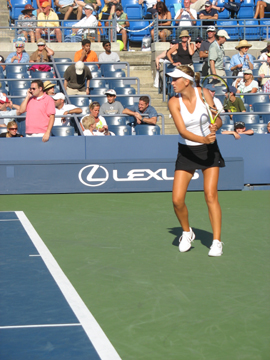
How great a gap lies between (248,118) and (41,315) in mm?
9180

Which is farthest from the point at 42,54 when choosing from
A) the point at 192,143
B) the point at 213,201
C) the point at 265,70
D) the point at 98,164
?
the point at 213,201

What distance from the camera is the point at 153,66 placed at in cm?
1661

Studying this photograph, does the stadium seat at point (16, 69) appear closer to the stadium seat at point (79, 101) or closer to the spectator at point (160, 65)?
the stadium seat at point (79, 101)

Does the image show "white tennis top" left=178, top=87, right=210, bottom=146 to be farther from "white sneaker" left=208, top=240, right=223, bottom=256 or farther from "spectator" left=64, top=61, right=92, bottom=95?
"spectator" left=64, top=61, right=92, bottom=95

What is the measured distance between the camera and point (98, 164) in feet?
35.3

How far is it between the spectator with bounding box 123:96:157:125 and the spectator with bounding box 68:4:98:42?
16.6 feet

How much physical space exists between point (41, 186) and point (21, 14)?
8523 millimetres

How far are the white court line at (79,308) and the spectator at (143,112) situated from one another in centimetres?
540

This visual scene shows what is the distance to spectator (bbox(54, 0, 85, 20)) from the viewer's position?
17.4 meters

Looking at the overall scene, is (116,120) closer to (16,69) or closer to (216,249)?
(16,69)

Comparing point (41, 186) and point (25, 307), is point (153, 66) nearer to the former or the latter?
point (41, 186)

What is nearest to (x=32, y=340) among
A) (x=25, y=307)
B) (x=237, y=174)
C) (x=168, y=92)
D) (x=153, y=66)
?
(x=25, y=307)

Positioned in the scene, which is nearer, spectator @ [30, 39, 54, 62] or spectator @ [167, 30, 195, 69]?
spectator @ [167, 30, 195, 69]

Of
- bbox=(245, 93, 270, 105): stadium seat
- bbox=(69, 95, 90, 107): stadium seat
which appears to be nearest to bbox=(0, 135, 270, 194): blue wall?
bbox=(69, 95, 90, 107): stadium seat
